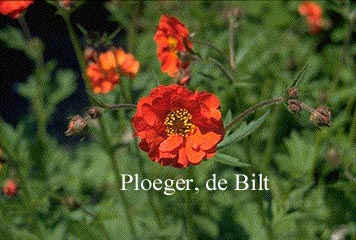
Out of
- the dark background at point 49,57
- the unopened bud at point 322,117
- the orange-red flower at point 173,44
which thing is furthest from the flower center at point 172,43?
the dark background at point 49,57

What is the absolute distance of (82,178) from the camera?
2.42 meters

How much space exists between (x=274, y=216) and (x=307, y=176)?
299 millimetres

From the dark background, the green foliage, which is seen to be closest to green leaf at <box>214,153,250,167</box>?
the green foliage

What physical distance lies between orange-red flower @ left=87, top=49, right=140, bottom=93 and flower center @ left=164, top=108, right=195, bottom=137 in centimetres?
41

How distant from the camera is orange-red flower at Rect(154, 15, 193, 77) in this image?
1.53 metres

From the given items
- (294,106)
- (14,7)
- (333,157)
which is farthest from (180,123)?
(333,157)

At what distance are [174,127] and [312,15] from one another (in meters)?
1.58

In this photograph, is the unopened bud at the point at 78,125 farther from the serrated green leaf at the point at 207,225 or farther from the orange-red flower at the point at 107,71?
the serrated green leaf at the point at 207,225

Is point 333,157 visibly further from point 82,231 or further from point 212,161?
point 82,231

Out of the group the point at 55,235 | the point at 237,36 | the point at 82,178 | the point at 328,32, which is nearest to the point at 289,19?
the point at 328,32

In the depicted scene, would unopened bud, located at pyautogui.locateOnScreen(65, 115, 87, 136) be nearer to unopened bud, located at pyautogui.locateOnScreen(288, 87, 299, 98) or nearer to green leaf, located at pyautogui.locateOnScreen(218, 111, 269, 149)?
green leaf, located at pyautogui.locateOnScreen(218, 111, 269, 149)

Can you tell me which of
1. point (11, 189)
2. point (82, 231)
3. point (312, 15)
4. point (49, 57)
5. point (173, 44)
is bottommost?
point (82, 231)

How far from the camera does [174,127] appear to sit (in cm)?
136

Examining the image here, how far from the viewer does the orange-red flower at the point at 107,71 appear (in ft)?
5.84
